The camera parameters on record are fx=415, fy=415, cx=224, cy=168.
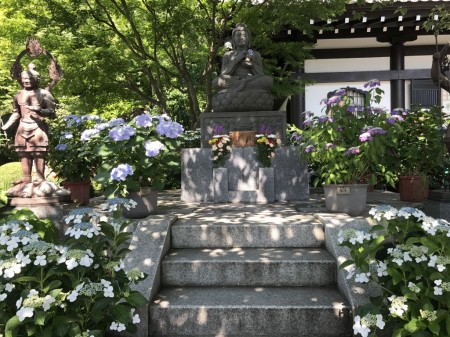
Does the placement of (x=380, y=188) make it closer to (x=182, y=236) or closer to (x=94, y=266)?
(x=182, y=236)

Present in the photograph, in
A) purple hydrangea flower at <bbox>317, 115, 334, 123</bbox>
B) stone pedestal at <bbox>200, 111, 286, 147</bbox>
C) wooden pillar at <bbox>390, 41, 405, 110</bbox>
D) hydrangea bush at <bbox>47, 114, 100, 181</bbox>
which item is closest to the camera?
purple hydrangea flower at <bbox>317, 115, 334, 123</bbox>

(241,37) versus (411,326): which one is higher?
(241,37)

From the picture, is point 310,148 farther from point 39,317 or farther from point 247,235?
point 39,317

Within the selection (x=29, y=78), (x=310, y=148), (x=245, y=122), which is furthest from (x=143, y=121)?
(x=245, y=122)

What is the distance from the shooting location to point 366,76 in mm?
11883

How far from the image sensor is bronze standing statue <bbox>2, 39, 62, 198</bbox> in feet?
16.4

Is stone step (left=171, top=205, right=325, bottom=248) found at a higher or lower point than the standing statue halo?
lower

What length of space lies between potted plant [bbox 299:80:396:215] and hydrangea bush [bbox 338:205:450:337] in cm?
171

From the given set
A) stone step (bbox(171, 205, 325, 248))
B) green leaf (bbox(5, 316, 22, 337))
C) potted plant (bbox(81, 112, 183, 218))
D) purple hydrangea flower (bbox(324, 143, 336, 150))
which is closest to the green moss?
potted plant (bbox(81, 112, 183, 218))

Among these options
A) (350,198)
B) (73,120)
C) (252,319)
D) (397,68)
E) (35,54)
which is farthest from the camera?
(397,68)

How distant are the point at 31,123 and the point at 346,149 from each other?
12.4 ft

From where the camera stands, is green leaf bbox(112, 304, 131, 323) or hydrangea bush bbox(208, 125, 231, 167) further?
hydrangea bush bbox(208, 125, 231, 167)

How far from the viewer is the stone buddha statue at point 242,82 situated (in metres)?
7.58

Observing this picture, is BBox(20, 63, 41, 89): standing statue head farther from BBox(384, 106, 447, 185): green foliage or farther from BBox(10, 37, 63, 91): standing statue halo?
BBox(384, 106, 447, 185): green foliage
